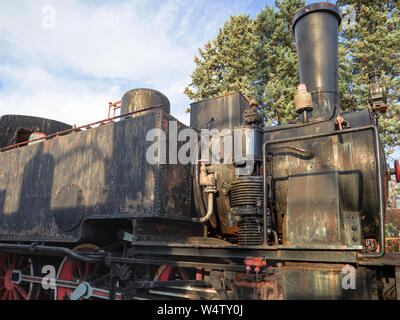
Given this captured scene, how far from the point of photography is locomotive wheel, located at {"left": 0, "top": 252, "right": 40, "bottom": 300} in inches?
227

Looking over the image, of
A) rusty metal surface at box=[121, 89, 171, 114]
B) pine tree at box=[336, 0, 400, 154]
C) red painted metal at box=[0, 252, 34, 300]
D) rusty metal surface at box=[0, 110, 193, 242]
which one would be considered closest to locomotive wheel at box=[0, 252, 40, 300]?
red painted metal at box=[0, 252, 34, 300]

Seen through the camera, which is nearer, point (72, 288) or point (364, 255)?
point (364, 255)

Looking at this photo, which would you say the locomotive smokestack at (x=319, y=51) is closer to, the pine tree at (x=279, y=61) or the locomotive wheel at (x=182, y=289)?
the locomotive wheel at (x=182, y=289)

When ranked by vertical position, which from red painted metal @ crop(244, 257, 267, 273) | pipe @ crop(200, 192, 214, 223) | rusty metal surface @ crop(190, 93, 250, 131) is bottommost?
red painted metal @ crop(244, 257, 267, 273)

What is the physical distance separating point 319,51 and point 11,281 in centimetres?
656

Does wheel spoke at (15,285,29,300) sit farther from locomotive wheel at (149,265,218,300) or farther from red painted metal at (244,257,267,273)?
red painted metal at (244,257,267,273)

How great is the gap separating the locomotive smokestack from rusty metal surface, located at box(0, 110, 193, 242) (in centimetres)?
183

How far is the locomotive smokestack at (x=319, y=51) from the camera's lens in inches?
162

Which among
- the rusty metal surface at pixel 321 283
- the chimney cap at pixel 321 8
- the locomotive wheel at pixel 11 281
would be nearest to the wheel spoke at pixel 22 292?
the locomotive wheel at pixel 11 281

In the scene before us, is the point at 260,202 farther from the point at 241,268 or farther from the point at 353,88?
the point at 353,88

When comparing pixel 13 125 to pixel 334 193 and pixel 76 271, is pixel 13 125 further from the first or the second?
pixel 334 193
